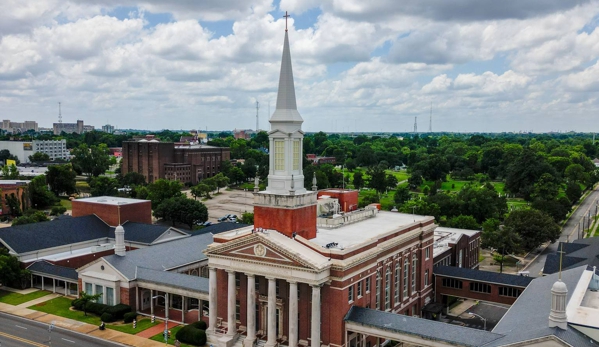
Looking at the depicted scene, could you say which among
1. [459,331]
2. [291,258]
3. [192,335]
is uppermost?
[291,258]

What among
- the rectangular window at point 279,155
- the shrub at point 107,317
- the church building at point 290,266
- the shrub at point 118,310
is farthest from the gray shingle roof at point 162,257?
the rectangular window at point 279,155

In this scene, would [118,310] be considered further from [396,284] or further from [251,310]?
[396,284]

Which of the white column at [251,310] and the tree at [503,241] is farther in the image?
the tree at [503,241]

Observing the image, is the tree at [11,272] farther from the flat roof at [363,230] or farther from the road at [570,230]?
the road at [570,230]

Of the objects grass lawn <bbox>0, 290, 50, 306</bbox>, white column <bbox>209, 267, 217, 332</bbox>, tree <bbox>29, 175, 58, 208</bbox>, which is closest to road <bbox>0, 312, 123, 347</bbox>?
grass lawn <bbox>0, 290, 50, 306</bbox>

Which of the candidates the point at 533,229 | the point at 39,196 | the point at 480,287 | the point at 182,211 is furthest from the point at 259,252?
the point at 39,196

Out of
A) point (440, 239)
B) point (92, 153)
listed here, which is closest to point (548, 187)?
point (440, 239)

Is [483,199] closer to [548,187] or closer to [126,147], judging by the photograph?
[548,187]

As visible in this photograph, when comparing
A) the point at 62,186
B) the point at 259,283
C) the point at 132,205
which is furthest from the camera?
the point at 62,186
